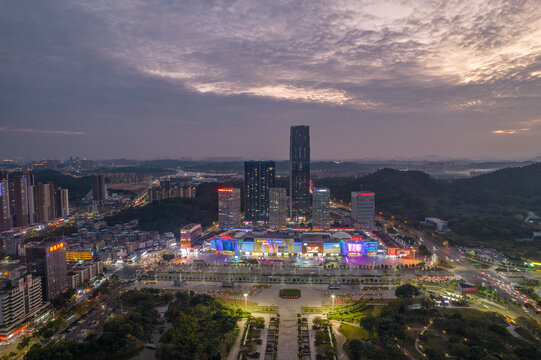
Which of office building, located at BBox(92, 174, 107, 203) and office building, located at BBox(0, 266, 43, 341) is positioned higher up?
office building, located at BBox(92, 174, 107, 203)

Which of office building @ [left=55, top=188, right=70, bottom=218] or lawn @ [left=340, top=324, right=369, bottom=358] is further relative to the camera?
office building @ [left=55, top=188, right=70, bottom=218]

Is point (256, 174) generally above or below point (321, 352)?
above

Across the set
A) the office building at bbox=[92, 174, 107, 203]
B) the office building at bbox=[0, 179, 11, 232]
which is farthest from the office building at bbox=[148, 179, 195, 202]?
the office building at bbox=[0, 179, 11, 232]

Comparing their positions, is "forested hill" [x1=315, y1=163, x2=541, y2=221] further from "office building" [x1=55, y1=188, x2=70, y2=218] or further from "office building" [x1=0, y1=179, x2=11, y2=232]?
"office building" [x1=0, y1=179, x2=11, y2=232]

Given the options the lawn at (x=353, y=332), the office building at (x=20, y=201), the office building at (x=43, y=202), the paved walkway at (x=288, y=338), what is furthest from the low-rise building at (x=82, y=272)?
the office building at (x=43, y=202)

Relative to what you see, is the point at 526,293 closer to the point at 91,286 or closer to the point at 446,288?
the point at 446,288

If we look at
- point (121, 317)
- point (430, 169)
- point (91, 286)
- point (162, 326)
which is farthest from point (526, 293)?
point (430, 169)

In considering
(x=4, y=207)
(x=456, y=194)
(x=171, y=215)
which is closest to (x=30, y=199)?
(x=4, y=207)
